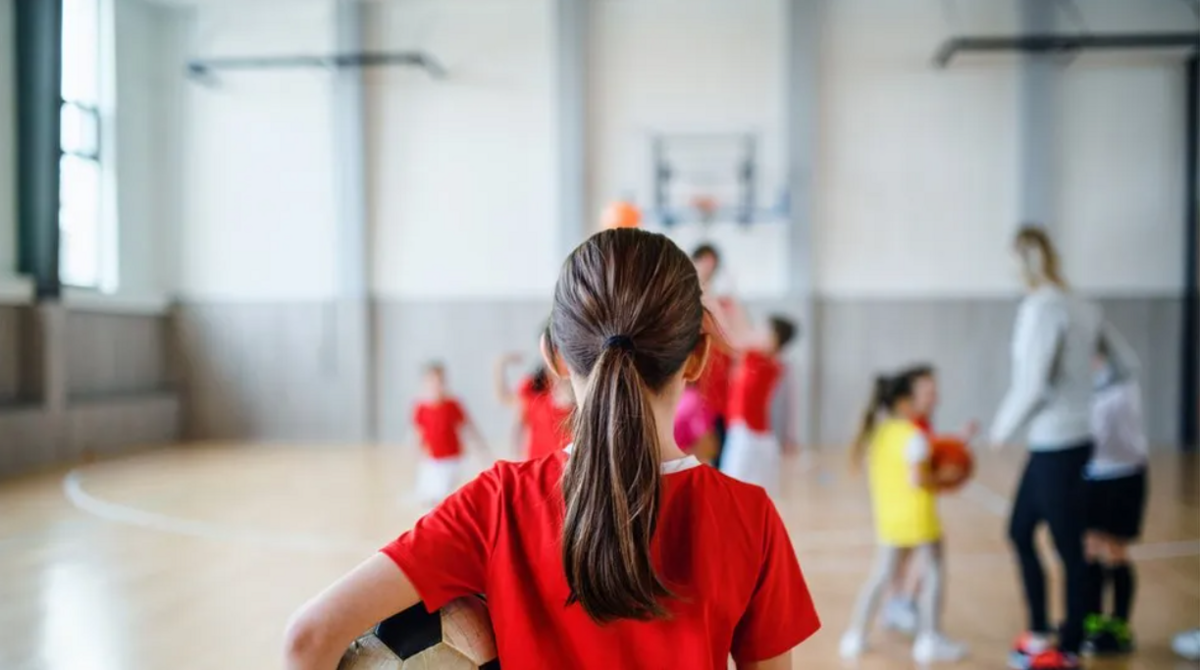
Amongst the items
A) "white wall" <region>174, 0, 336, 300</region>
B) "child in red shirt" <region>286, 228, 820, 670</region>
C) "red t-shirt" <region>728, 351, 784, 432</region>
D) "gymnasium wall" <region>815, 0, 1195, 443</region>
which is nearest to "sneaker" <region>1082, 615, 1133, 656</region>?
"red t-shirt" <region>728, 351, 784, 432</region>

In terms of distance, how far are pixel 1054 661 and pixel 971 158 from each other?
728cm

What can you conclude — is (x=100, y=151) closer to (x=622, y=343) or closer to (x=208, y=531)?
(x=208, y=531)

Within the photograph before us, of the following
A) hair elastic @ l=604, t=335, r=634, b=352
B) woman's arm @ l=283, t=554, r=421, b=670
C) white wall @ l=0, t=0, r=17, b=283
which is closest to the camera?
woman's arm @ l=283, t=554, r=421, b=670

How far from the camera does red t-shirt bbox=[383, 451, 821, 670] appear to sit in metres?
1.00

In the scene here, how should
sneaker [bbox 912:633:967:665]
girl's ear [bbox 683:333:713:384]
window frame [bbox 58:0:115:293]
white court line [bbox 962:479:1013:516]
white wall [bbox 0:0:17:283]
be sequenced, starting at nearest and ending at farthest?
1. girl's ear [bbox 683:333:713:384]
2. sneaker [bbox 912:633:967:665]
3. white court line [bbox 962:479:1013:516]
4. white wall [bbox 0:0:17:283]
5. window frame [bbox 58:0:115:293]

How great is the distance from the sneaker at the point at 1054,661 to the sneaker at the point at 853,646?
21.3 inches

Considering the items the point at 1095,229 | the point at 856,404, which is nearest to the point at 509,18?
the point at 856,404

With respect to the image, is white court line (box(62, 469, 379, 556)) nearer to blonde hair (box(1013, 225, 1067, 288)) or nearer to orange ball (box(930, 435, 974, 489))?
orange ball (box(930, 435, 974, 489))

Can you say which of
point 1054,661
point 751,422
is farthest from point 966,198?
point 1054,661

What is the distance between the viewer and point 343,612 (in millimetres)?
927

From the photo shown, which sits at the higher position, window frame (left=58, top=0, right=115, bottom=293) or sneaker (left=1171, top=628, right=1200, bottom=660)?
window frame (left=58, top=0, right=115, bottom=293)

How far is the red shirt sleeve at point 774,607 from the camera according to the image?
1.07 metres

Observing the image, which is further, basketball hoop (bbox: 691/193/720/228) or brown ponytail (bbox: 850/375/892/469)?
basketball hoop (bbox: 691/193/720/228)

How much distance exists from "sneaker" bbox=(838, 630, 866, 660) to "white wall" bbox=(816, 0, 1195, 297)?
21.1 feet
